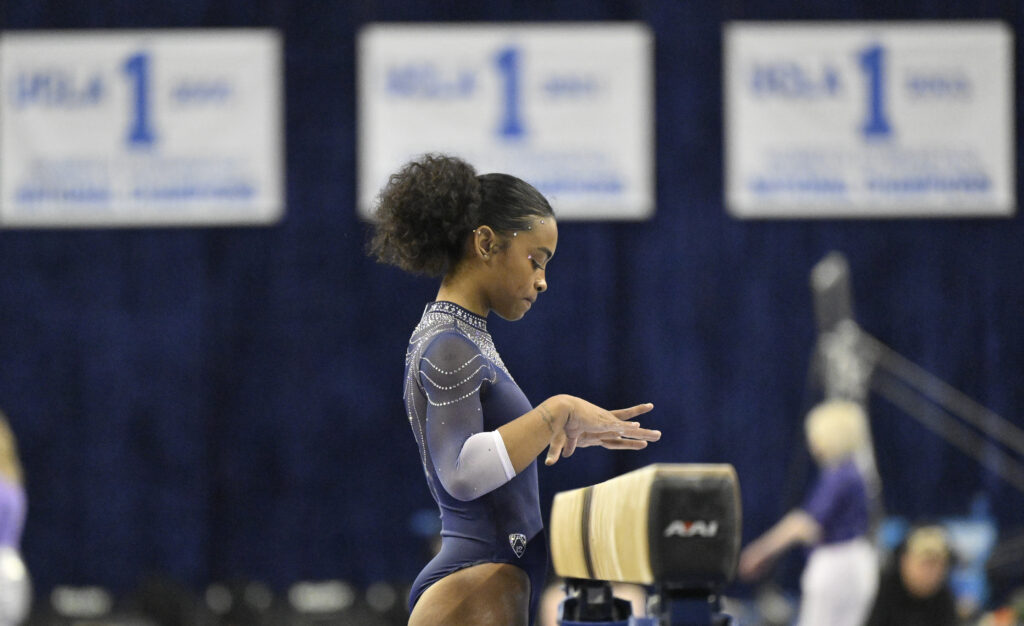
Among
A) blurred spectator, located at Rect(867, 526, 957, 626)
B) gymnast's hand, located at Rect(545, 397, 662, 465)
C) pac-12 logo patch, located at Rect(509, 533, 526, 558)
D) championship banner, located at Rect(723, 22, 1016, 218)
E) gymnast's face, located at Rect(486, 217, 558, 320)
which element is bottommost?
blurred spectator, located at Rect(867, 526, 957, 626)

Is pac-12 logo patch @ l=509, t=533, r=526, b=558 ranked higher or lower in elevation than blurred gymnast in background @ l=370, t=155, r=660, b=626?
lower

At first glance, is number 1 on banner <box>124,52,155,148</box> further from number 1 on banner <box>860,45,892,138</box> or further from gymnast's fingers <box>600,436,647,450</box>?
gymnast's fingers <box>600,436,647,450</box>

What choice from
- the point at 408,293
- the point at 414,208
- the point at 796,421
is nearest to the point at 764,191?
the point at 796,421

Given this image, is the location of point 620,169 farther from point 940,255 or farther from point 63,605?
point 63,605

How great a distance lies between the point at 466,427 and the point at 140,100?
24.4 ft

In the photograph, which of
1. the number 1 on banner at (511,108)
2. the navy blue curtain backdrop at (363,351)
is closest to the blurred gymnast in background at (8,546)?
the navy blue curtain backdrop at (363,351)

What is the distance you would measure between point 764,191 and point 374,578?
13.0 ft

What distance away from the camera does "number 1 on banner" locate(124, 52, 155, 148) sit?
8828mm

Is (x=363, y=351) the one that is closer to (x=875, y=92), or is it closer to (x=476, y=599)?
(x=875, y=92)

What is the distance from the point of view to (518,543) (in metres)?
2.19

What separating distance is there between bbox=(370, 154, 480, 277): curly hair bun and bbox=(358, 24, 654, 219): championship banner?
21.0ft

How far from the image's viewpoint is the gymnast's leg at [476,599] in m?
2.13

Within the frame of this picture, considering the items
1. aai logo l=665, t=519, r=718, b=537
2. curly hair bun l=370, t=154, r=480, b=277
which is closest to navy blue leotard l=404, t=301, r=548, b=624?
curly hair bun l=370, t=154, r=480, b=277

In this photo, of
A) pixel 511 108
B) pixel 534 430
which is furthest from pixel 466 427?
pixel 511 108
